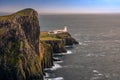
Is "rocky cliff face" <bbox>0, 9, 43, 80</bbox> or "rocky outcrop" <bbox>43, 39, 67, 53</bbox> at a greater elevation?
"rocky cliff face" <bbox>0, 9, 43, 80</bbox>

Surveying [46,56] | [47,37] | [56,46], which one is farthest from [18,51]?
[47,37]

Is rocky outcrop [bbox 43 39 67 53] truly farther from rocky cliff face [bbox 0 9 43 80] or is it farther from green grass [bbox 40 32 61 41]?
rocky cliff face [bbox 0 9 43 80]

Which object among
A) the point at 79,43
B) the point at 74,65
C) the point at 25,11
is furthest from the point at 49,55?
the point at 79,43

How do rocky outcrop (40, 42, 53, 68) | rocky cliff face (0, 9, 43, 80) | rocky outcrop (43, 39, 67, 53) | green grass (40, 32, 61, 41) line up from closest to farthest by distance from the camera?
rocky cliff face (0, 9, 43, 80)
rocky outcrop (40, 42, 53, 68)
rocky outcrop (43, 39, 67, 53)
green grass (40, 32, 61, 41)

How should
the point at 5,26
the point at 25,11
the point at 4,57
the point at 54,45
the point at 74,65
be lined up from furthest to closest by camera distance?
the point at 54,45
the point at 74,65
the point at 25,11
the point at 5,26
the point at 4,57

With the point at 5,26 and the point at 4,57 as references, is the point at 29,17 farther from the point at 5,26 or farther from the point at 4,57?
the point at 4,57

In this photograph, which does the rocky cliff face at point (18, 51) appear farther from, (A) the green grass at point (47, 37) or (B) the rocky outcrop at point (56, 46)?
(A) the green grass at point (47, 37)

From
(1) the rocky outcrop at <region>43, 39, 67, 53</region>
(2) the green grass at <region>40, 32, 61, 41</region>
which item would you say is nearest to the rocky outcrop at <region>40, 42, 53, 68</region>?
(1) the rocky outcrop at <region>43, 39, 67, 53</region>

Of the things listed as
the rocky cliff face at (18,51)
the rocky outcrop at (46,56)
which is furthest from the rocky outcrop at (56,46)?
the rocky cliff face at (18,51)
